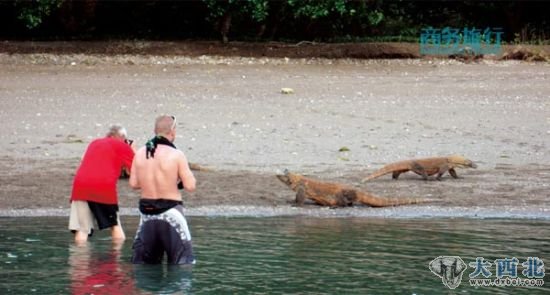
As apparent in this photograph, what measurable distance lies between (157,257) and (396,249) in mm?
2899

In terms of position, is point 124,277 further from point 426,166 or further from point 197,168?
point 426,166

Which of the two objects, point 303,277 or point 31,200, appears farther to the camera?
point 31,200

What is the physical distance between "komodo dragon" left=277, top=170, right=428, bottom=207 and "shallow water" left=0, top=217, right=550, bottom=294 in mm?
492

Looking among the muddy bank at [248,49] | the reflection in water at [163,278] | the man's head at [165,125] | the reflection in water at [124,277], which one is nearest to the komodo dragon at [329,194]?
the reflection in water at [124,277]

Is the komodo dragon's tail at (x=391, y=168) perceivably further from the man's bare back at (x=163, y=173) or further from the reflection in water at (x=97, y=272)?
the man's bare back at (x=163, y=173)

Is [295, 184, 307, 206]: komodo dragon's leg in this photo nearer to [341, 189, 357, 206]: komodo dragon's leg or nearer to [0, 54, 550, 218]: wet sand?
[0, 54, 550, 218]: wet sand

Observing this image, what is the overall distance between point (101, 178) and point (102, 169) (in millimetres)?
93

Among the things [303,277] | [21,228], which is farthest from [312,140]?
[303,277]

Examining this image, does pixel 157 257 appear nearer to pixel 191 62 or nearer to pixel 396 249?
pixel 396 249

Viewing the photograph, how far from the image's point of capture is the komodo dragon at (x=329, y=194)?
1513 centimetres

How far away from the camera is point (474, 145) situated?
18812 millimetres

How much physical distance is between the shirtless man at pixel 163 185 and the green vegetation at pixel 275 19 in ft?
56.0

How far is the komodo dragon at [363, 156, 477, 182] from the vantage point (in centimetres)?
1648

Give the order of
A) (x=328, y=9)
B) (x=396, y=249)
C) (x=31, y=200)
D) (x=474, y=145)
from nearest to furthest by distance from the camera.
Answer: (x=396, y=249)
(x=31, y=200)
(x=474, y=145)
(x=328, y=9)
